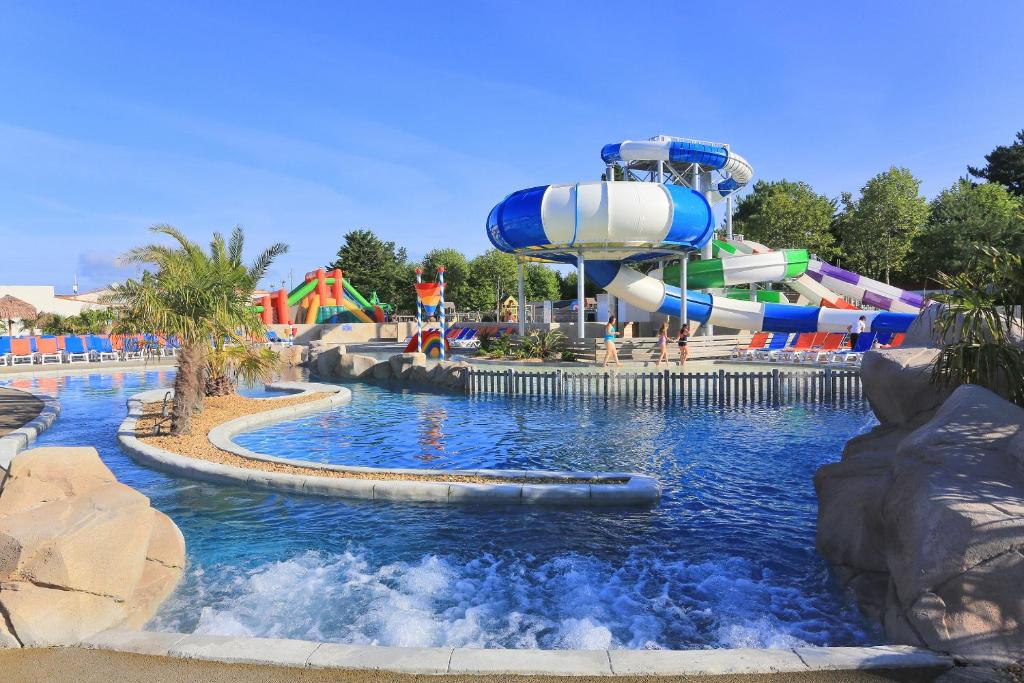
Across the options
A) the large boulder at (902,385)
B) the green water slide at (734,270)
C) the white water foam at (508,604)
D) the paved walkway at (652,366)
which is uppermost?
the green water slide at (734,270)

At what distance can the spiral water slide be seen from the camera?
22656 mm

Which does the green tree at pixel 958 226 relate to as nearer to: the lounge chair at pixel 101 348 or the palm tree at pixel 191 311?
the palm tree at pixel 191 311

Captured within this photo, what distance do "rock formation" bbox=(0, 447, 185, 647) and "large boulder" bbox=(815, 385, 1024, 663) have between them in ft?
17.7

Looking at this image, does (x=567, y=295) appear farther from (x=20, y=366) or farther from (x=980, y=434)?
(x=980, y=434)

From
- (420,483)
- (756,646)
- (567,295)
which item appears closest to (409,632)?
(756,646)

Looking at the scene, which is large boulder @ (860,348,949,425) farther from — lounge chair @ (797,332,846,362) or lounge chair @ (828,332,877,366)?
lounge chair @ (797,332,846,362)

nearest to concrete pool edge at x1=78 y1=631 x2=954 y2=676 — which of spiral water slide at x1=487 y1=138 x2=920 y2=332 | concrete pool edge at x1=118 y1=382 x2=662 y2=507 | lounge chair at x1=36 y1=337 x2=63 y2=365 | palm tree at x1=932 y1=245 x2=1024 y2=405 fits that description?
palm tree at x1=932 y1=245 x2=1024 y2=405

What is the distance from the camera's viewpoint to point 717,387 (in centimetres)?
1619

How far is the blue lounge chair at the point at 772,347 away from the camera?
23023mm

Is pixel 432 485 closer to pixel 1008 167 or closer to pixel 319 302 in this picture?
pixel 319 302

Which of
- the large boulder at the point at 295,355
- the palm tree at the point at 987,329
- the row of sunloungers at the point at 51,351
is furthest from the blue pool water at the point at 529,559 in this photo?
the row of sunloungers at the point at 51,351

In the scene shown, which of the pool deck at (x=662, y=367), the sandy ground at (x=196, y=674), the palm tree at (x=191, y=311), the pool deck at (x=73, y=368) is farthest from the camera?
the pool deck at (x=73, y=368)

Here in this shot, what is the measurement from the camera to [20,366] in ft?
85.9

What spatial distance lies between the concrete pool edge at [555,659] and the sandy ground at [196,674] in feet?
0.14
